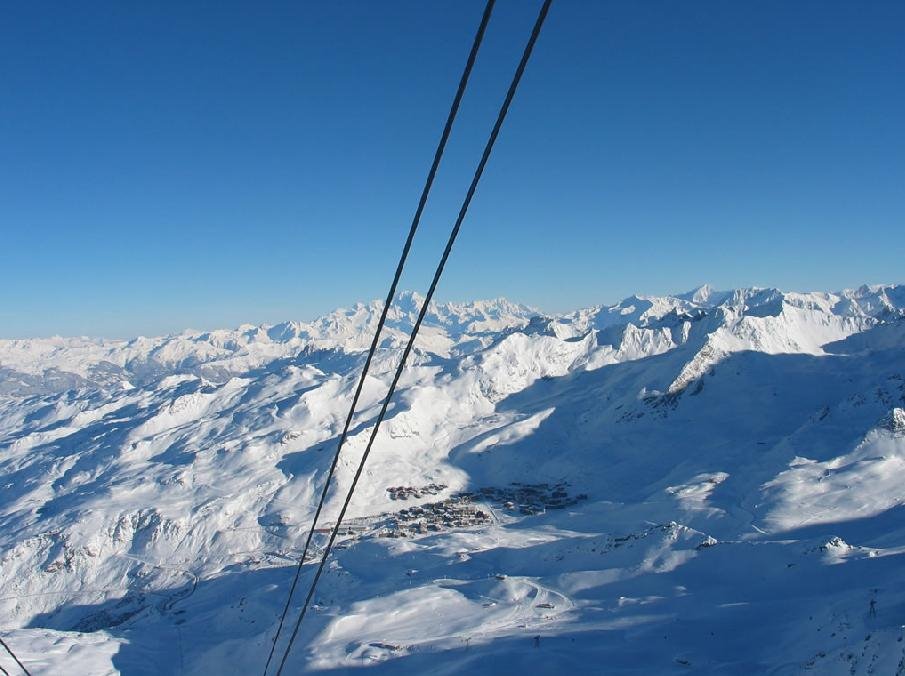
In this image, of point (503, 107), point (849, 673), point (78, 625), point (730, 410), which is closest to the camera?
point (503, 107)

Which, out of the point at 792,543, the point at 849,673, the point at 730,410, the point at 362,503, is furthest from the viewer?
the point at 730,410

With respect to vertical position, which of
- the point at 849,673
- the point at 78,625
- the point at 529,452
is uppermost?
the point at 529,452

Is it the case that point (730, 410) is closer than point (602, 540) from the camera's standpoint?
No

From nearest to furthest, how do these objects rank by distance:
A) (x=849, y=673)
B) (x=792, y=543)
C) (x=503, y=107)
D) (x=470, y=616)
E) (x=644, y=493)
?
(x=503, y=107) → (x=849, y=673) → (x=470, y=616) → (x=792, y=543) → (x=644, y=493)

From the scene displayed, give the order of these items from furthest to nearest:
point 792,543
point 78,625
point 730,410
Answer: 1. point 730,410
2. point 78,625
3. point 792,543

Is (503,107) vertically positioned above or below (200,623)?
above

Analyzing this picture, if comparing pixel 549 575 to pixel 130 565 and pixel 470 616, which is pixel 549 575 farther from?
pixel 130 565

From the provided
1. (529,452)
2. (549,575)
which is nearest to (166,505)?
(529,452)

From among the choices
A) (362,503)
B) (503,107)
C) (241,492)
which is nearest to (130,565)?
(241,492)

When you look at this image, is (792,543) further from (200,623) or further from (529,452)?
(529,452)
